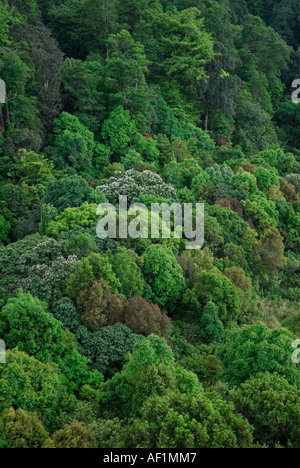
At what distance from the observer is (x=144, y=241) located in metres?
25.3

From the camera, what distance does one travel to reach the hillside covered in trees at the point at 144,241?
14.7 metres

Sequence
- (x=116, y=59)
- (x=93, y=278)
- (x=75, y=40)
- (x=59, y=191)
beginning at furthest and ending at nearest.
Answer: (x=75, y=40), (x=116, y=59), (x=59, y=191), (x=93, y=278)

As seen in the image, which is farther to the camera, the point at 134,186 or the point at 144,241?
the point at 134,186

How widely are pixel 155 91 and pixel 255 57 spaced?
24156mm

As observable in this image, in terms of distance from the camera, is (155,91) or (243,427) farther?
(155,91)

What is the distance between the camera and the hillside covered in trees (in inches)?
580

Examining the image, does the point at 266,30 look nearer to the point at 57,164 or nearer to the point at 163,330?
the point at 57,164

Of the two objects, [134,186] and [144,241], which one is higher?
[134,186]

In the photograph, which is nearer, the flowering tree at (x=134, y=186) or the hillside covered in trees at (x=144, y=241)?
the hillside covered in trees at (x=144, y=241)

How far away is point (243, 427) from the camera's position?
1348cm

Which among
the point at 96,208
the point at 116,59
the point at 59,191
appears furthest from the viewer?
the point at 116,59

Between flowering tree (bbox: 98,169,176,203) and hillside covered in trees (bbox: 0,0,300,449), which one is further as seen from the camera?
flowering tree (bbox: 98,169,176,203)
